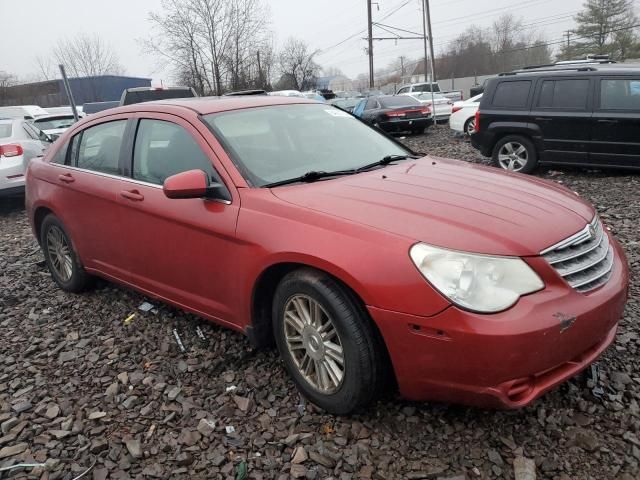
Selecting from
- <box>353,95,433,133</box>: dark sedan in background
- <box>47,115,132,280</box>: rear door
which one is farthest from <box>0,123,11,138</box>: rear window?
<box>353,95,433,133</box>: dark sedan in background

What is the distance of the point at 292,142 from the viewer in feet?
10.6

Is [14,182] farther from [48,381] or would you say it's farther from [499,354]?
[499,354]

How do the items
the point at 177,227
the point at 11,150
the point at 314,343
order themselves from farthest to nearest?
the point at 11,150 → the point at 177,227 → the point at 314,343

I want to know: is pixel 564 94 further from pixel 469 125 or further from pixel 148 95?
pixel 148 95

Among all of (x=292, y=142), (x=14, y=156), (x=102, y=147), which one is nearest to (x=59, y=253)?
(x=102, y=147)

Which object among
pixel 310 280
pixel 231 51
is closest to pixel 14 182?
pixel 310 280

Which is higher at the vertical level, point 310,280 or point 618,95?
point 618,95

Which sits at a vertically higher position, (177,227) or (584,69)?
(584,69)

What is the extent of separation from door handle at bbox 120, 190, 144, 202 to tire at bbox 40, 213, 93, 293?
1048mm

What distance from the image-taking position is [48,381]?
312 centimetres

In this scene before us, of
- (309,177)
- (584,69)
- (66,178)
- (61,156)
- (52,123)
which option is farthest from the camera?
(52,123)

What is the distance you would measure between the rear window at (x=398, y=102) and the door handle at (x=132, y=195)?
13.4m

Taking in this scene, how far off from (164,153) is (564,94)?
6.84m

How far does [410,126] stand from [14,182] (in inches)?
432
